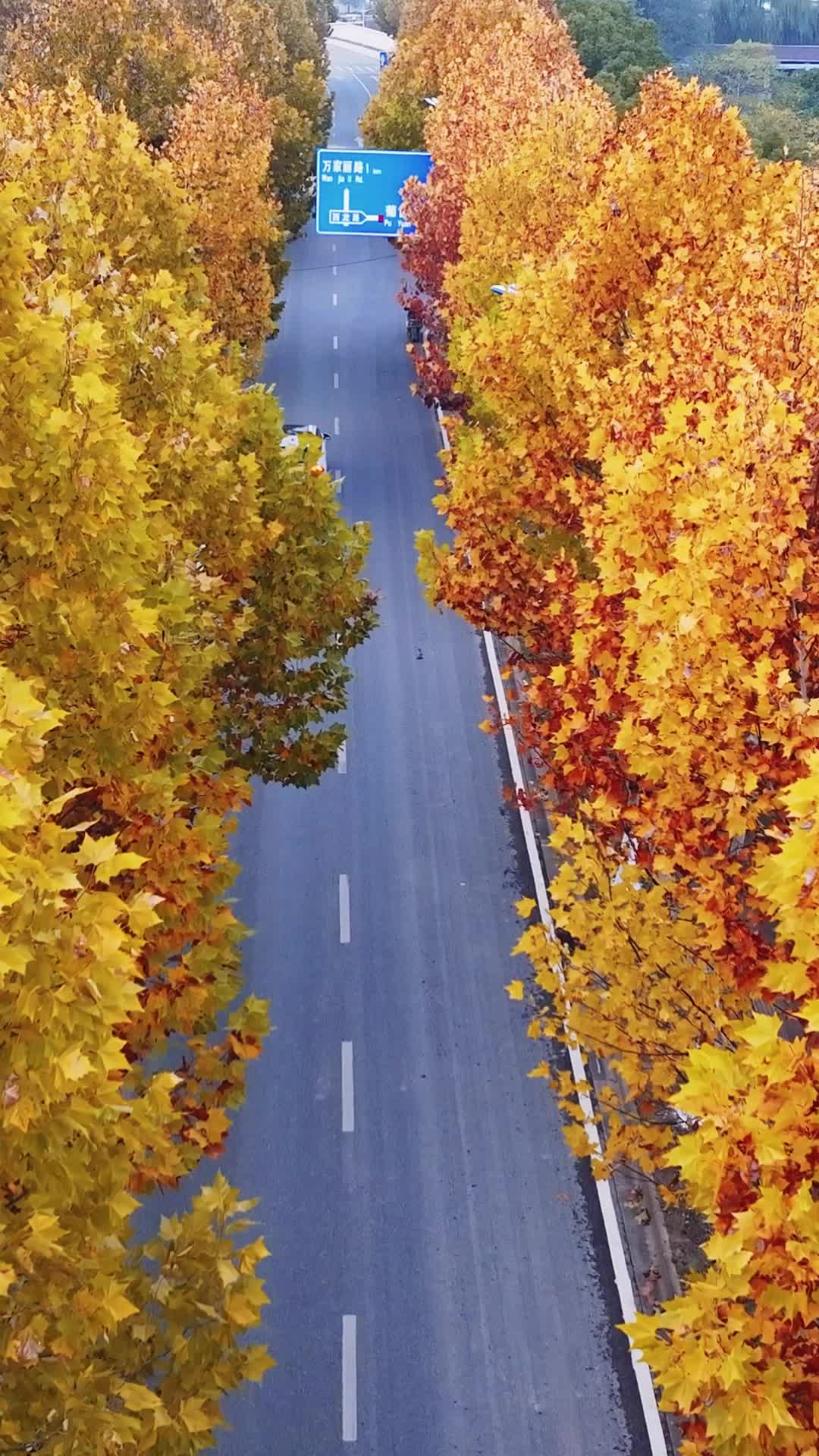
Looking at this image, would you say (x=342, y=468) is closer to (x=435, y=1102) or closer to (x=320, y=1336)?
(x=435, y=1102)

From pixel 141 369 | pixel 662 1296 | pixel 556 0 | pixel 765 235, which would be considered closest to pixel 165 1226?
pixel 662 1296

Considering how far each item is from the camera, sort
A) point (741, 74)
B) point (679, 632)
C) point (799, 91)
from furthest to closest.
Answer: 1. point (741, 74)
2. point (799, 91)
3. point (679, 632)

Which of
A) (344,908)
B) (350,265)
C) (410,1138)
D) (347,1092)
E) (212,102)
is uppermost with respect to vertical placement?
(212,102)

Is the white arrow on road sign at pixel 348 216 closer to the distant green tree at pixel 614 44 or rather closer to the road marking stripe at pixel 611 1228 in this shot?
the road marking stripe at pixel 611 1228

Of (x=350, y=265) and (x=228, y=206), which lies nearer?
(x=228, y=206)

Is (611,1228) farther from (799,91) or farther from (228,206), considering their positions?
(799,91)

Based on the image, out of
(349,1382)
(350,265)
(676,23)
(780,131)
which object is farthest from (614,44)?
(349,1382)

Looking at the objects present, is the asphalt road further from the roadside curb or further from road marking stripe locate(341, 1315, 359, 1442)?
the roadside curb
